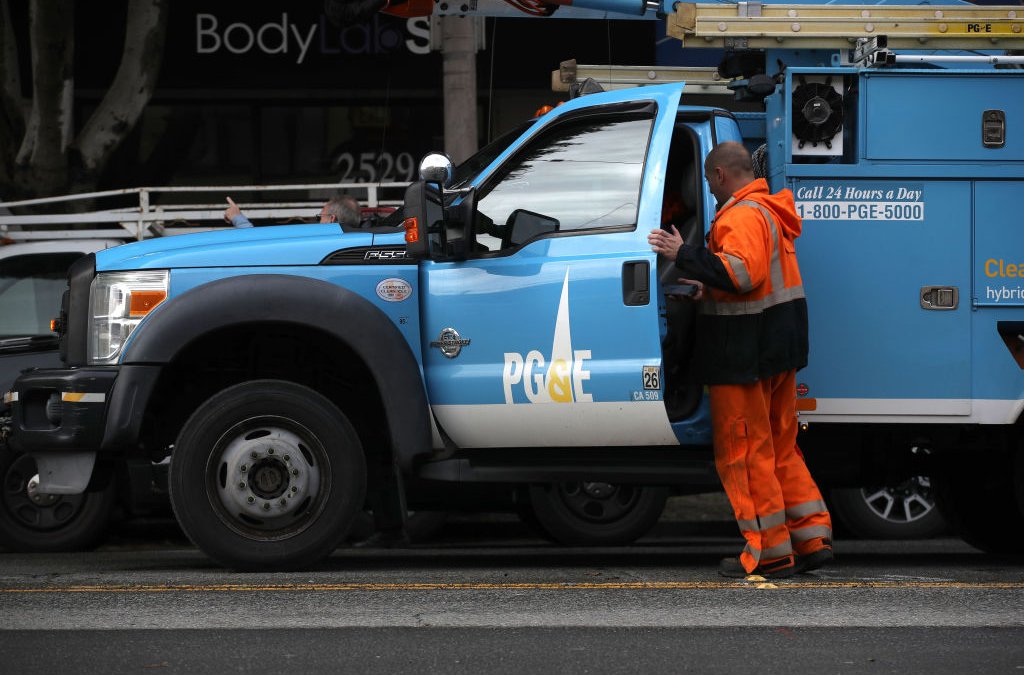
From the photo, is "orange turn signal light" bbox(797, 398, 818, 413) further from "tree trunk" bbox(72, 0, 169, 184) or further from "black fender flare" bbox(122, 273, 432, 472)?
"tree trunk" bbox(72, 0, 169, 184)

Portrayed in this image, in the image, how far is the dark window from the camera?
23.8 ft

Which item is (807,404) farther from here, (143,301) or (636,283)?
(143,301)

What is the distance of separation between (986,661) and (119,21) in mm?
12967

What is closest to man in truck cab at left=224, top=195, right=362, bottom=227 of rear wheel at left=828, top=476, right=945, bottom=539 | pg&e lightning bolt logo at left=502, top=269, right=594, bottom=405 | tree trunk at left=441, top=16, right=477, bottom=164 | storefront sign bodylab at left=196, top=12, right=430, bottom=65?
pg&e lightning bolt logo at left=502, top=269, right=594, bottom=405

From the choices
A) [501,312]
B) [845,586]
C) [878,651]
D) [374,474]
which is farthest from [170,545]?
[878,651]

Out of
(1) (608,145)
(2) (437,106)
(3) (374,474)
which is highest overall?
(2) (437,106)

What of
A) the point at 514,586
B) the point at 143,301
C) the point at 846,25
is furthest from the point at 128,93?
the point at 514,586

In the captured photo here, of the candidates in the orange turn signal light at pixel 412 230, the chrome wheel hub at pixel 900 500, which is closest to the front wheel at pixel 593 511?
the chrome wheel hub at pixel 900 500

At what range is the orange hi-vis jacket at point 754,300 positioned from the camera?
6824mm

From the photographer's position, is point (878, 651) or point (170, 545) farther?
point (170, 545)

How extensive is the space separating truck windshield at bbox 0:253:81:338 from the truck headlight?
324 cm

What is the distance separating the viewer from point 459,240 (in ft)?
23.7

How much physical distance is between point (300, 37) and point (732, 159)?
33.8 ft

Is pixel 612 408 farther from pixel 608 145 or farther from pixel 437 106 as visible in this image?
pixel 437 106
